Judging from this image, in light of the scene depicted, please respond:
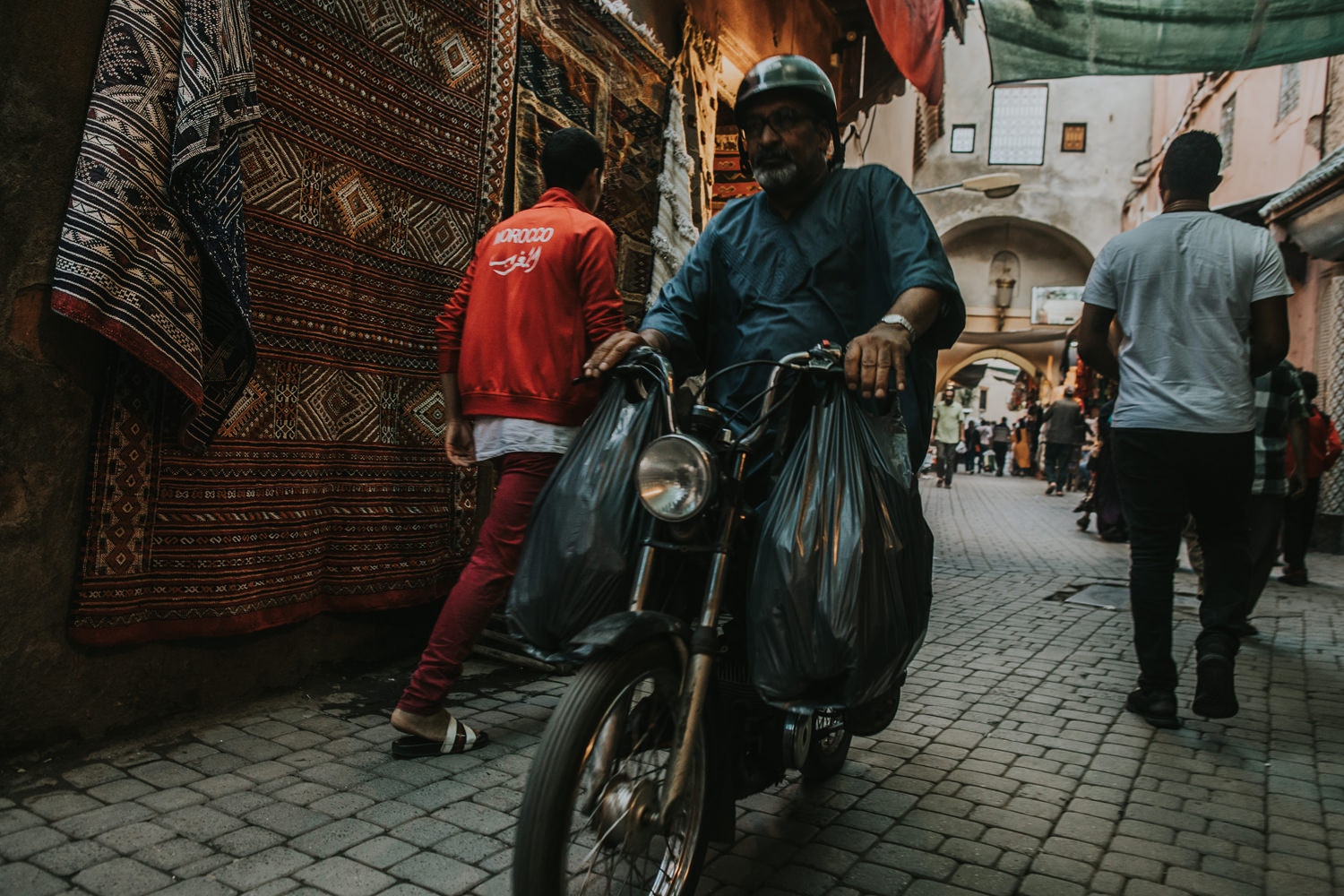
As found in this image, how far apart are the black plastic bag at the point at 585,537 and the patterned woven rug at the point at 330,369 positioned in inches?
58.8

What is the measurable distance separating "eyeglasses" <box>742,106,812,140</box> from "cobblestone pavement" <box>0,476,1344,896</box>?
1.79 meters

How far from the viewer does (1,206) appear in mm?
2537

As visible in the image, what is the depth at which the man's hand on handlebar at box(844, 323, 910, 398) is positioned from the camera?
6.38ft

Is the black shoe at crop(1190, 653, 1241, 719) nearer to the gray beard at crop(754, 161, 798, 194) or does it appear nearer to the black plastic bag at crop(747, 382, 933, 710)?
the black plastic bag at crop(747, 382, 933, 710)

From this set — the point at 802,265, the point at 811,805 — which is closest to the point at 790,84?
the point at 802,265

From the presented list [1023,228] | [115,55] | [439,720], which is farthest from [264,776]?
[1023,228]

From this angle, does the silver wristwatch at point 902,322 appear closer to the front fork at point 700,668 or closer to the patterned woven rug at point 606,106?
the front fork at point 700,668

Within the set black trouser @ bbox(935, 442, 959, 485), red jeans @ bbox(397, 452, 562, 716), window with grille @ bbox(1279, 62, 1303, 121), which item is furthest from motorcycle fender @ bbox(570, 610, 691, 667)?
black trouser @ bbox(935, 442, 959, 485)

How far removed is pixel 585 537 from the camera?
6.49 feet

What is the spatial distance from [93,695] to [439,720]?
3.33 feet

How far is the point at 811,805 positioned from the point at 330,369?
2.27m

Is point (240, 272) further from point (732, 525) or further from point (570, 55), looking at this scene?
point (570, 55)

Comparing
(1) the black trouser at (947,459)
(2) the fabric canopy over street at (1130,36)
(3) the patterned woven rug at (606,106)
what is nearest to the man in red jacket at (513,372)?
(3) the patterned woven rug at (606,106)

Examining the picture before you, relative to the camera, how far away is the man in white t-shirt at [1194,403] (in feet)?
→ 11.5
